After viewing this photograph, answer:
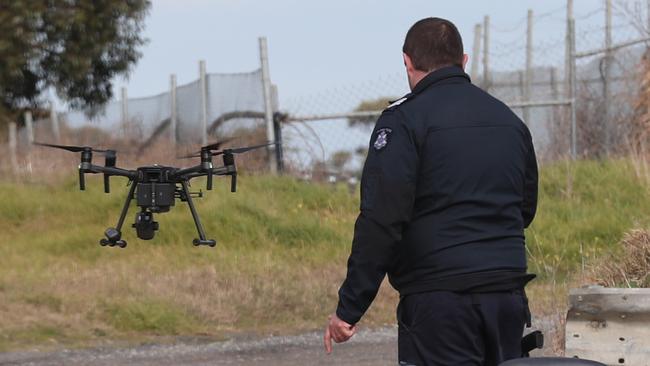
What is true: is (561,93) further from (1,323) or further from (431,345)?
(431,345)

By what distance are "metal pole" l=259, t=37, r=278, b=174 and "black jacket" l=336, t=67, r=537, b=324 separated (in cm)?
1079

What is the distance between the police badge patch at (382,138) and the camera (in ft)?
13.8

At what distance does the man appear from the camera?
417 centimetres

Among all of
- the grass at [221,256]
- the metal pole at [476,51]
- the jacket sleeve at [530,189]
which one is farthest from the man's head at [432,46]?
the metal pole at [476,51]

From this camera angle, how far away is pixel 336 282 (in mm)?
11844

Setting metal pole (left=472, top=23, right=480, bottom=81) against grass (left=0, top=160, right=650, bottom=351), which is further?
metal pole (left=472, top=23, right=480, bottom=81)

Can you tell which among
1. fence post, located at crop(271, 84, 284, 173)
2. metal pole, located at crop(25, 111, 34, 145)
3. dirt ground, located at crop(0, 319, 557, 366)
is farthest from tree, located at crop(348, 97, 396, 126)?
dirt ground, located at crop(0, 319, 557, 366)

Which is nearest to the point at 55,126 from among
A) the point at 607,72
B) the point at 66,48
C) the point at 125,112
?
the point at 125,112

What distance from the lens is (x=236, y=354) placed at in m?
9.75

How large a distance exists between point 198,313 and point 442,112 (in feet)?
22.6

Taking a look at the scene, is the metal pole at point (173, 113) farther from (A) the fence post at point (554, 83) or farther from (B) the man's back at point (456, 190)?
(B) the man's back at point (456, 190)

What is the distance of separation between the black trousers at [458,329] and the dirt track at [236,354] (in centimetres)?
501

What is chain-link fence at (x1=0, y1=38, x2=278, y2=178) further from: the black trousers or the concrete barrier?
the black trousers

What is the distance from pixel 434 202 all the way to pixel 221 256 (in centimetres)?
836
